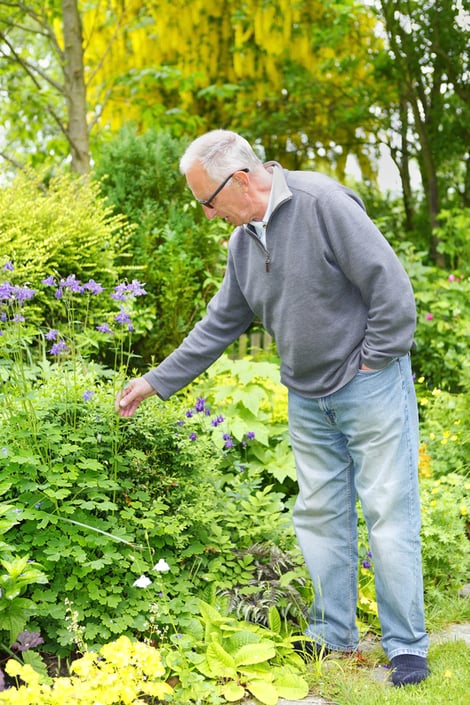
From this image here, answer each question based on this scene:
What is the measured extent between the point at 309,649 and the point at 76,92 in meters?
5.54

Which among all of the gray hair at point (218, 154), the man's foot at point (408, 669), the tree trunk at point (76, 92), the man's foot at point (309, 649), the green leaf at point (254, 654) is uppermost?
the tree trunk at point (76, 92)

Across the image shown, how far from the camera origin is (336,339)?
281 centimetres

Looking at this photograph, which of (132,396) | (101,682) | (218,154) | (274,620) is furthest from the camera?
(274,620)

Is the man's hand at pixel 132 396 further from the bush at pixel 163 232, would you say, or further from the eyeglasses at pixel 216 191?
the bush at pixel 163 232

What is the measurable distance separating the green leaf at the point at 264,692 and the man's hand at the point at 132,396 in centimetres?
103

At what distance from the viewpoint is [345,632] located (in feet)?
10.4

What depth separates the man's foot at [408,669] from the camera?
287 cm

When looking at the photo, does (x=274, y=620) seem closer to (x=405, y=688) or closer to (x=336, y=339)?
(x=405, y=688)

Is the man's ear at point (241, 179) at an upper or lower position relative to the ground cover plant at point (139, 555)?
upper

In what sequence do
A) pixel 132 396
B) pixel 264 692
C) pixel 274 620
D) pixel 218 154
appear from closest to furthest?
1. pixel 218 154
2. pixel 264 692
3. pixel 132 396
4. pixel 274 620

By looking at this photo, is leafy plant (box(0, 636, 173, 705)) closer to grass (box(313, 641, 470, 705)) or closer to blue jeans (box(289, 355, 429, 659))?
grass (box(313, 641, 470, 705))

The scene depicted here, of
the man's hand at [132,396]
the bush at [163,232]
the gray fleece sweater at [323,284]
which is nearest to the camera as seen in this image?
the gray fleece sweater at [323,284]

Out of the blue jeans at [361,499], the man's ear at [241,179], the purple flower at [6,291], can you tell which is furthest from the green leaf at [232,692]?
the man's ear at [241,179]

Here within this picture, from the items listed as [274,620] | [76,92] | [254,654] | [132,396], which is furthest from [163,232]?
[254,654]
